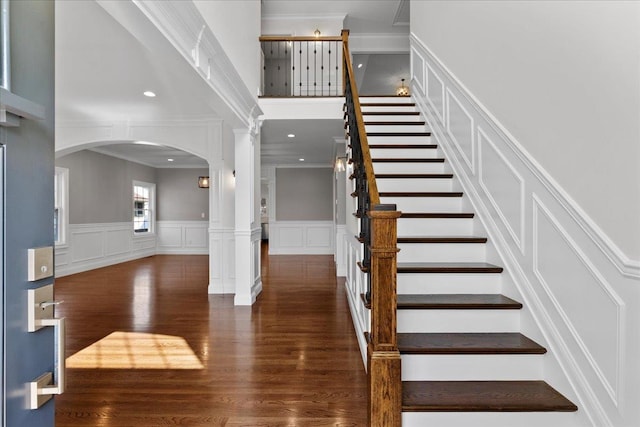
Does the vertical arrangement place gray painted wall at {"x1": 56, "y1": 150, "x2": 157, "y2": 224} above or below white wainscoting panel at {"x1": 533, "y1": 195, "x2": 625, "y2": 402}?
above

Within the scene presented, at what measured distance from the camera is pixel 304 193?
32.2ft

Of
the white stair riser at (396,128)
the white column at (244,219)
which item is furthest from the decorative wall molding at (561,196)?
the white column at (244,219)

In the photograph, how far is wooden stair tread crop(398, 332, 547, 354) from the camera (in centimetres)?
192

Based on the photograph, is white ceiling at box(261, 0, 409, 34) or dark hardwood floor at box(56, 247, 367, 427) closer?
dark hardwood floor at box(56, 247, 367, 427)

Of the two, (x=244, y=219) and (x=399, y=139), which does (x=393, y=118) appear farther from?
(x=244, y=219)

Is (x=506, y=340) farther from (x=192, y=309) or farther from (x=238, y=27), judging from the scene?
(x=238, y=27)

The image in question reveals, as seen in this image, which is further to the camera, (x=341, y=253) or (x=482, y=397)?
(x=341, y=253)

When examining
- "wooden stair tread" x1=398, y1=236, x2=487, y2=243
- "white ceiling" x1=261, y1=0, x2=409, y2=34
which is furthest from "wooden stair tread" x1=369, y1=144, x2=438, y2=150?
"white ceiling" x1=261, y1=0, x2=409, y2=34

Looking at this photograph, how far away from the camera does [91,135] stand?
524cm

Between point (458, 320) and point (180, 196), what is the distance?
946cm

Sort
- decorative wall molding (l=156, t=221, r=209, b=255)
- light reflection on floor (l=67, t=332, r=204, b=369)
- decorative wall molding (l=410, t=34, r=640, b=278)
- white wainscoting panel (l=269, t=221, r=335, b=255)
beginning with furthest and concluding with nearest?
decorative wall molding (l=156, t=221, r=209, b=255)
white wainscoting panel (l=269, t=221, r=335, b=255)
light reflection on floor (l=67, t=332, r=204, b=369)
decorative wall molding (l=410, t=34, r=640, b=278)

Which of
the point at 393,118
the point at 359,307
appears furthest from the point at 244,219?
the point at 393,118

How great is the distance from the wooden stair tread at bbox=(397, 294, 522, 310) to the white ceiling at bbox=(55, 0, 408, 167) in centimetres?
223

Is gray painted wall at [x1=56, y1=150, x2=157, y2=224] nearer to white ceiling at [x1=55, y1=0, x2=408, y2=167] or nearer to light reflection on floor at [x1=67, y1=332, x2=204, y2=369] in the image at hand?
white ceiling at [x1=55, y1=0, x2=408, y2=167]
